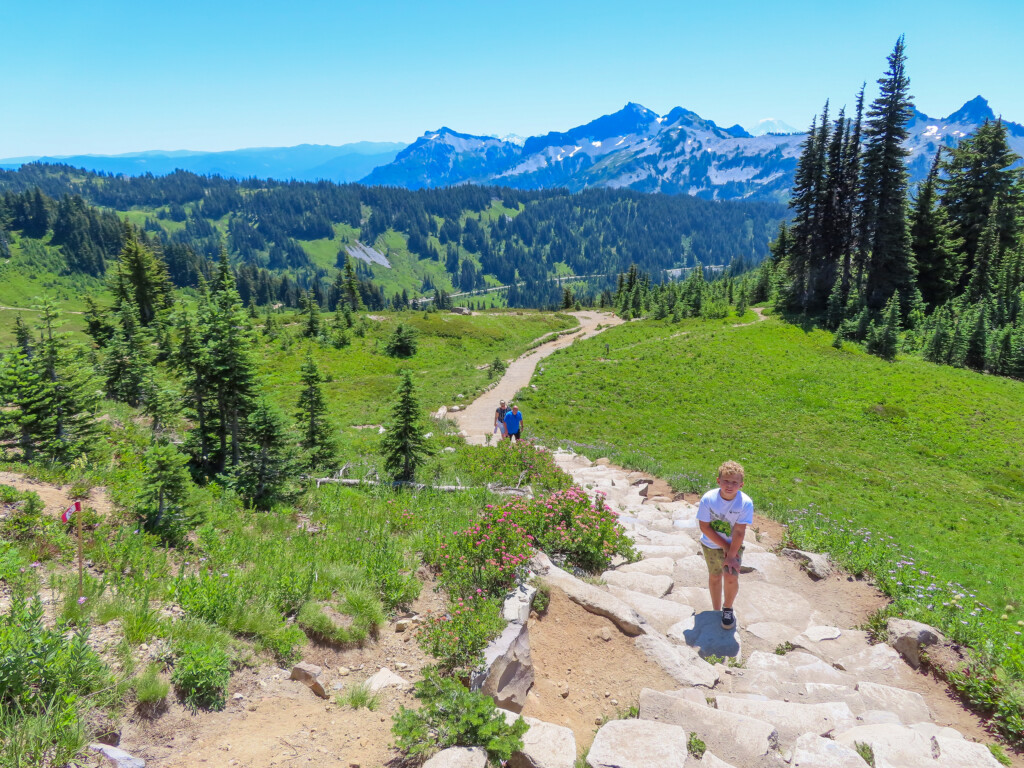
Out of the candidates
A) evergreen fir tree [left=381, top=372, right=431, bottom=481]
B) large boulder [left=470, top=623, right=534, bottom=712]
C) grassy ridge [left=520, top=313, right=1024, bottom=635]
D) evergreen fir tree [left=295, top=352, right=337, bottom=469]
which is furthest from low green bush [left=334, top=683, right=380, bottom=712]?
grassy ridge [left=520, top=313, right=1024, bottom=635]

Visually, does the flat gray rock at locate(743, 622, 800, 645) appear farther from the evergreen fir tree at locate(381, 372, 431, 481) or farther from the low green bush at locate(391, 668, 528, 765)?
the evergreen fir tree at locate(381, 372, 431, 481)

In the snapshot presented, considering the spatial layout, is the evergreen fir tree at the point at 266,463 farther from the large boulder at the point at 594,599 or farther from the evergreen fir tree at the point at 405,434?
the large boulder at the point at 594,599

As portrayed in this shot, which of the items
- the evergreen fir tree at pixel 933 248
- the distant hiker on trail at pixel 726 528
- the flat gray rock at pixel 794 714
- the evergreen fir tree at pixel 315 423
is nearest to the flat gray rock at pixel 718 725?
the flat gray rock at pixel 794 714

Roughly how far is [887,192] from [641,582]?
170 feet

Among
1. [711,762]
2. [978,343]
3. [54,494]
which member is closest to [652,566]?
[711,762]

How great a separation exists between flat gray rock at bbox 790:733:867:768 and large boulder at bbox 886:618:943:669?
3.57 m

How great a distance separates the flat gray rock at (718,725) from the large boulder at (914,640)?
4120 mm

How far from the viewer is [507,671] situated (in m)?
5.81

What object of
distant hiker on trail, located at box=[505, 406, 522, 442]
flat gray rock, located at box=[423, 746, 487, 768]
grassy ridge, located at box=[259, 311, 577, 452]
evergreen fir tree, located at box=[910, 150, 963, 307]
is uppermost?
evergreen fir tree, located at box=[910, 150, 963, 307]

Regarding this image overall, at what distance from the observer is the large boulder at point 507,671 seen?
5605mm

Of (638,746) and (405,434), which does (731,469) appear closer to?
(638,746)

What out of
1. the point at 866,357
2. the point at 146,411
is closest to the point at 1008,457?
the point at 866,357

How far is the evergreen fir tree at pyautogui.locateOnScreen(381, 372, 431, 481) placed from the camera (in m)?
15.2

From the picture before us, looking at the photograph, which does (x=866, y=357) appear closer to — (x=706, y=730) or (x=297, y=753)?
(x=706, y=730)
